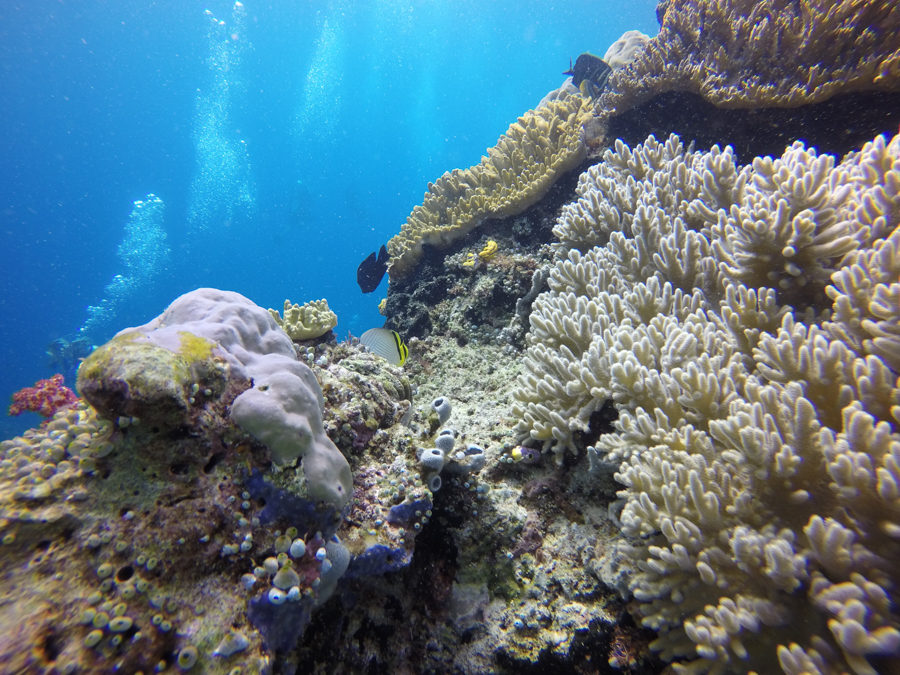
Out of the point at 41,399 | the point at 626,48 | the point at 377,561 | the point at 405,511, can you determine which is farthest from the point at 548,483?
the point at 626,48

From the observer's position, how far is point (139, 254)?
89500 mm

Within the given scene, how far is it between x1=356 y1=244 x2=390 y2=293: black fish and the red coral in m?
4.81

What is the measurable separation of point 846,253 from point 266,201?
120629 mm

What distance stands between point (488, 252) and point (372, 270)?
296cm

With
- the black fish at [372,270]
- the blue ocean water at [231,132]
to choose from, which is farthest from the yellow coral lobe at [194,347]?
the blue ocean water at [231,132]

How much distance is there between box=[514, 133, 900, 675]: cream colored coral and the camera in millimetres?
1409

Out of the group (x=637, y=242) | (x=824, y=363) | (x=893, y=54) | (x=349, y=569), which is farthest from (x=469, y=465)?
(x=893, y=54)

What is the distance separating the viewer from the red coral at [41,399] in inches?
215

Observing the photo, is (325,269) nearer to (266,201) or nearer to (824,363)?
(266,201)

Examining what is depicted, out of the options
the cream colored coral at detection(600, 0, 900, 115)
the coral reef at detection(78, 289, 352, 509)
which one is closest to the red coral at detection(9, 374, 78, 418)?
the coral reef at detection(78, 289, 352, 509)

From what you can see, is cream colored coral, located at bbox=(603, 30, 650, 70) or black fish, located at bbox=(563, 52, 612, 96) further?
cream colored coral, located at bbox=(603, 30, 650, 70)

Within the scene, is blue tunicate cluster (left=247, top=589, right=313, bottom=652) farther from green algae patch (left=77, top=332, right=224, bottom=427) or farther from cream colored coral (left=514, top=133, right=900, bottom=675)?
cream colored coral (left=514, top=133, right=900, bottom=675)

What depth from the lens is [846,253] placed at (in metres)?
2.23

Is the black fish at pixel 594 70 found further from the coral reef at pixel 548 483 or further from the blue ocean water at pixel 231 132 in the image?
the blue ocean water at pixel 231 132
